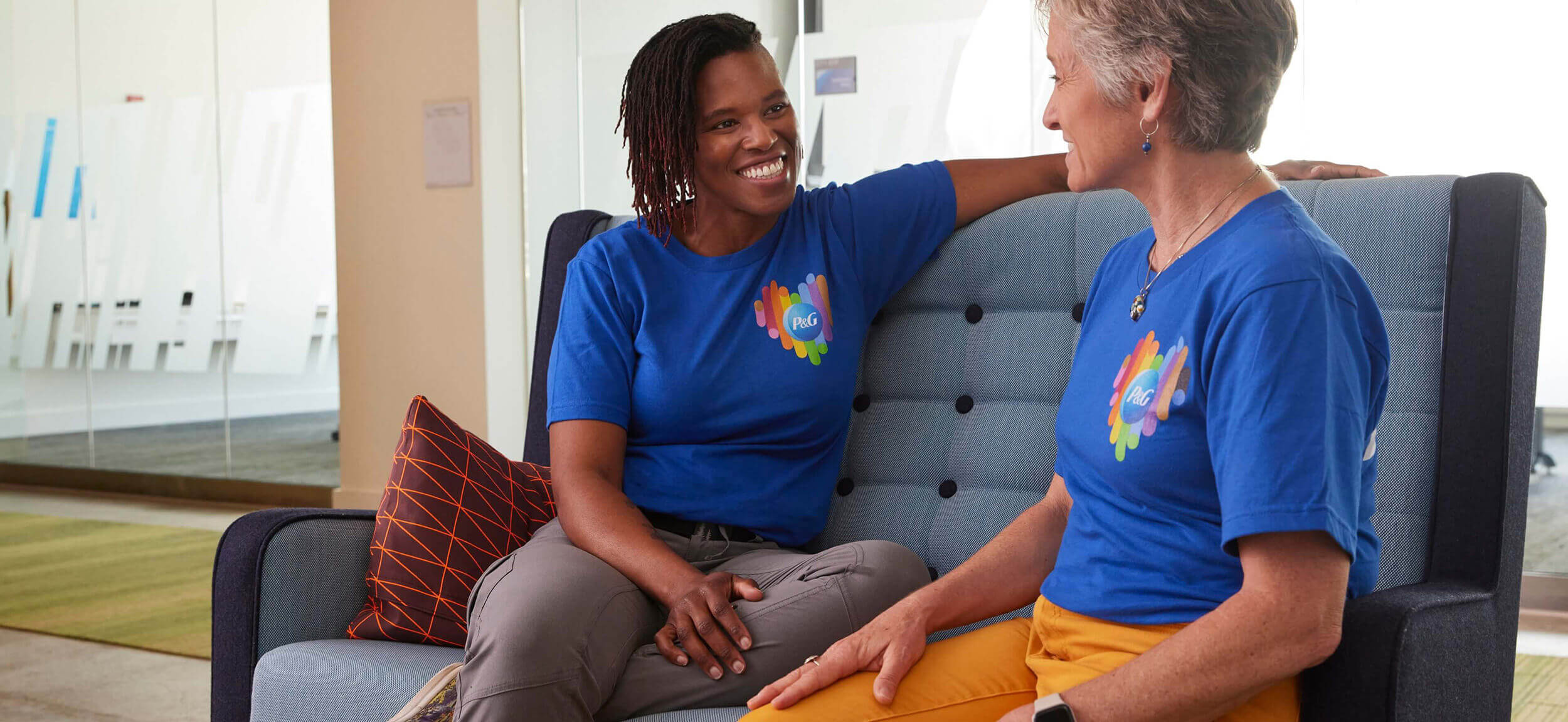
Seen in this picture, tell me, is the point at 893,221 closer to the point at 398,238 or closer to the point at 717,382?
the point at 717,382

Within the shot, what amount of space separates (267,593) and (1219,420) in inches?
49.6

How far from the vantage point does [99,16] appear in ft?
19.1

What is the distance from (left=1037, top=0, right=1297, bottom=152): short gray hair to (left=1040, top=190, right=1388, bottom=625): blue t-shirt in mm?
78

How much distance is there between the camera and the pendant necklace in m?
1.07

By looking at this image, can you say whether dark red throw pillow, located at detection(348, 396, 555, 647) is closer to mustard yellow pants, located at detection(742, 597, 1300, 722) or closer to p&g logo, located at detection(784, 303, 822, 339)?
p&g logo, located at detection(784, 303, 822, 339)

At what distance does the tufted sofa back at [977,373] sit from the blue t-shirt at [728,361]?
12 centimetres

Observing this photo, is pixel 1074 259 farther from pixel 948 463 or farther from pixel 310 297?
pixel 310 297

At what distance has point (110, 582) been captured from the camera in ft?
13.3

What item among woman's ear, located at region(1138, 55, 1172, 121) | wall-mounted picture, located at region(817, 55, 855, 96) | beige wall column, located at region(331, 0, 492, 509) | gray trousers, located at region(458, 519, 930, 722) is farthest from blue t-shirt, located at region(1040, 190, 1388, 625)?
beige wall column, located at region(331, 0, 492, 509)

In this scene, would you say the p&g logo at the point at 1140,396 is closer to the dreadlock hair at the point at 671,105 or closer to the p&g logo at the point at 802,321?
the p&g logo at the point at 802,321

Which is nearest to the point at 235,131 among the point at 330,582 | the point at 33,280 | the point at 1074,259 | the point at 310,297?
the point at 310,297

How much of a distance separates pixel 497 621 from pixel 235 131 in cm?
490

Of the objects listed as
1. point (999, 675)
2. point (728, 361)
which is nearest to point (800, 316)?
point (728, 361)

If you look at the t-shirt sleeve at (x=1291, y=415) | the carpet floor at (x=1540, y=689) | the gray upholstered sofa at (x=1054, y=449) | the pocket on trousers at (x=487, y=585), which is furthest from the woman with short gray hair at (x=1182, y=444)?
the carpet floor at (x=1540, y=689)
